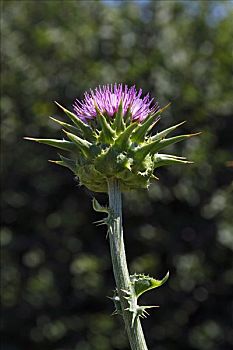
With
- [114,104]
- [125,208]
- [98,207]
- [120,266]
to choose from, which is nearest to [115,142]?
[114,104]

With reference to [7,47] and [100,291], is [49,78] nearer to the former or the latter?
[7,47]

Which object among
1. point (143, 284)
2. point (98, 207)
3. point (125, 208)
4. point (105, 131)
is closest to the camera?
point (143, 284)

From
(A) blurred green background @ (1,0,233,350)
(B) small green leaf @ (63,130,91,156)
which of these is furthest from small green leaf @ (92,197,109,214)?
(A) blurred green background @ (1,0,233,350)

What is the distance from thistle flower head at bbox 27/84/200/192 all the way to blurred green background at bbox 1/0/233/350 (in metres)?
5.18

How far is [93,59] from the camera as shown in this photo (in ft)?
29.2

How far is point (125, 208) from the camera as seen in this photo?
816cm

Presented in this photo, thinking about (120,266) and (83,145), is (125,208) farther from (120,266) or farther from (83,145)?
(120,266)

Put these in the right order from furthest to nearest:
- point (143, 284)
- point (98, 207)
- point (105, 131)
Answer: point (105, 131) → point (98, 207) → point (143, 284)

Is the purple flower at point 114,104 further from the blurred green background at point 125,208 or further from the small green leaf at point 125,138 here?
the blurred green background at point 125,208

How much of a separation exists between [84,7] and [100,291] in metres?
3.67

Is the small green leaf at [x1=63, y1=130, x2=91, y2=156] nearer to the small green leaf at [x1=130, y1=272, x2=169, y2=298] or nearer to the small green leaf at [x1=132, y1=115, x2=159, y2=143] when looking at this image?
the small green leaf at [x1=132, y1=115, x2=159, y2=143]

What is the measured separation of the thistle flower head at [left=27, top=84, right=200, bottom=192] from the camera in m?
2.42

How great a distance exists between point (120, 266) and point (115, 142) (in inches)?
16.9

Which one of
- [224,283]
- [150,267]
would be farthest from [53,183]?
[224,283]
